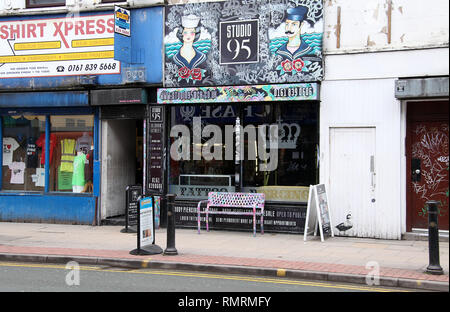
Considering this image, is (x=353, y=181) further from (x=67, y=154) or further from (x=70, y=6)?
(x=70, y=6)

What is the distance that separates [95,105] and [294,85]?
5280 millimetres

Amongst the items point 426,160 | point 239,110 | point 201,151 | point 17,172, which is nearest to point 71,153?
point 17,172

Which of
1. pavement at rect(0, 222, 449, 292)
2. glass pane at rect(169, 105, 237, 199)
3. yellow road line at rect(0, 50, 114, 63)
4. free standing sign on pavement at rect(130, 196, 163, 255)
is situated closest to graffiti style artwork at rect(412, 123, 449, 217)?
pavement at rect(0, 222, 449, 292)

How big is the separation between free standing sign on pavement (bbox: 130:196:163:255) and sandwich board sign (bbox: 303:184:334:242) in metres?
3.31

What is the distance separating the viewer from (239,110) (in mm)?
13758

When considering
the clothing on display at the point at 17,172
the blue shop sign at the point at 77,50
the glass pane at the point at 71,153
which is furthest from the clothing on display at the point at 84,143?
the clothing on display at the point at 17,172

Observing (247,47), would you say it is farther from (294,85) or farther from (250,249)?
(250,249)

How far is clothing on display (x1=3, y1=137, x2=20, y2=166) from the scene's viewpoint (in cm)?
1595

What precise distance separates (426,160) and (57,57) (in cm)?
962

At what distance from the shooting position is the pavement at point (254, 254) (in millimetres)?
8812

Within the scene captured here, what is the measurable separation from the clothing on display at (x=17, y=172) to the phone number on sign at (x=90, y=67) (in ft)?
9.83

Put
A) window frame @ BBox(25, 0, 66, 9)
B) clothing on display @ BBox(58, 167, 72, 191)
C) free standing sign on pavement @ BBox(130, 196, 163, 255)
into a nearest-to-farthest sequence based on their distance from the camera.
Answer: free standing sign on pavement @ BBox(130, 196, 163, 255) < window frame @ BBox(25, 0, 66, 9) < clothing on display @ BBox(58, 167, 72, 191)

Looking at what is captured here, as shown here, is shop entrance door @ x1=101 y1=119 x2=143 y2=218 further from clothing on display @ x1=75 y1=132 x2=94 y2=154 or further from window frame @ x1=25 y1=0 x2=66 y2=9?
window frame @ x1=25 y1=0 x2=66 y2=9

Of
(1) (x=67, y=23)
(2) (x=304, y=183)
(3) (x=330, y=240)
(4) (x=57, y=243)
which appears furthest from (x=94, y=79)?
(3) (x=330, y=240)
